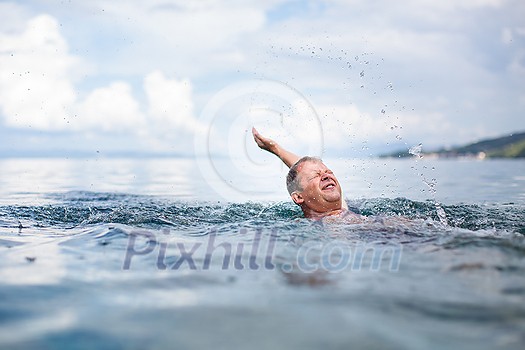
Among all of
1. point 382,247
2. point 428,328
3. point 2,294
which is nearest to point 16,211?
point 2,294

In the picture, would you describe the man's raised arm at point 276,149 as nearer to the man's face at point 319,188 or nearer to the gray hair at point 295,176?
the gray hair at point 295,176

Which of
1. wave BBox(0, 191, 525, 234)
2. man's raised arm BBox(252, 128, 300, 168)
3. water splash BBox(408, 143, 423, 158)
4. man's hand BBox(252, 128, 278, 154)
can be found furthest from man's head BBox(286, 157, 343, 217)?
water splash BBox(408, 143, 423, 158)

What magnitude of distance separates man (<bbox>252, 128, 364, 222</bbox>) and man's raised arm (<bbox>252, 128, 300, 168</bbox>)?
2.14 ft

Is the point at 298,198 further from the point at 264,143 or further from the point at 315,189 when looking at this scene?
the point at 264,143

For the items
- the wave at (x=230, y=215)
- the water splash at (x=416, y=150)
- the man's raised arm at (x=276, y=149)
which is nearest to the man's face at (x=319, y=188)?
the wave at (x=230, y=215)

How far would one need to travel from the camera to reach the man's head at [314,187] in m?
8.63

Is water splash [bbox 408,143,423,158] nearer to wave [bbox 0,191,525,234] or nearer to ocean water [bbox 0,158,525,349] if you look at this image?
wave [bbox 0,191,525,234]

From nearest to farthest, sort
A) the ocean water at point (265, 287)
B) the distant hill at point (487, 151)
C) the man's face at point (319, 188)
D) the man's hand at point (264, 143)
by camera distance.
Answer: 1. the ocean water at point (265, 287)
2. the man's face at point (319, 188)
3. the man's hand at point (264, 143)
4. the distant hill at point (487, 151)

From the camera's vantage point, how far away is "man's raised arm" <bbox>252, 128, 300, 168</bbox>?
9.60m

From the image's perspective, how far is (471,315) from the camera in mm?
3518

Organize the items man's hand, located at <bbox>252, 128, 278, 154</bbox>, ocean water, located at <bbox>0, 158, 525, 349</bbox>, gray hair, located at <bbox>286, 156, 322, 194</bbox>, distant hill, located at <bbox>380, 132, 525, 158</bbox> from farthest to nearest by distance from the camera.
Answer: distant hill, located at <bbox>380, 132, 525, 158</bbox> < man's hand, located at <bbox>252, 128, 278, 154</bbox> < gray hair, located at <bbox>286, 156, 322, 194</bbox> < ocean water, located at <bbox>0, 158, 525, 349</bbox>

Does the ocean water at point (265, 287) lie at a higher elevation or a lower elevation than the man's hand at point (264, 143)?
lower

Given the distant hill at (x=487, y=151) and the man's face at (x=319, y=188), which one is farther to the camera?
the distant hill at (x=487, y=151)

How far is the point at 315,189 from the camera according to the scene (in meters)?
8.65
